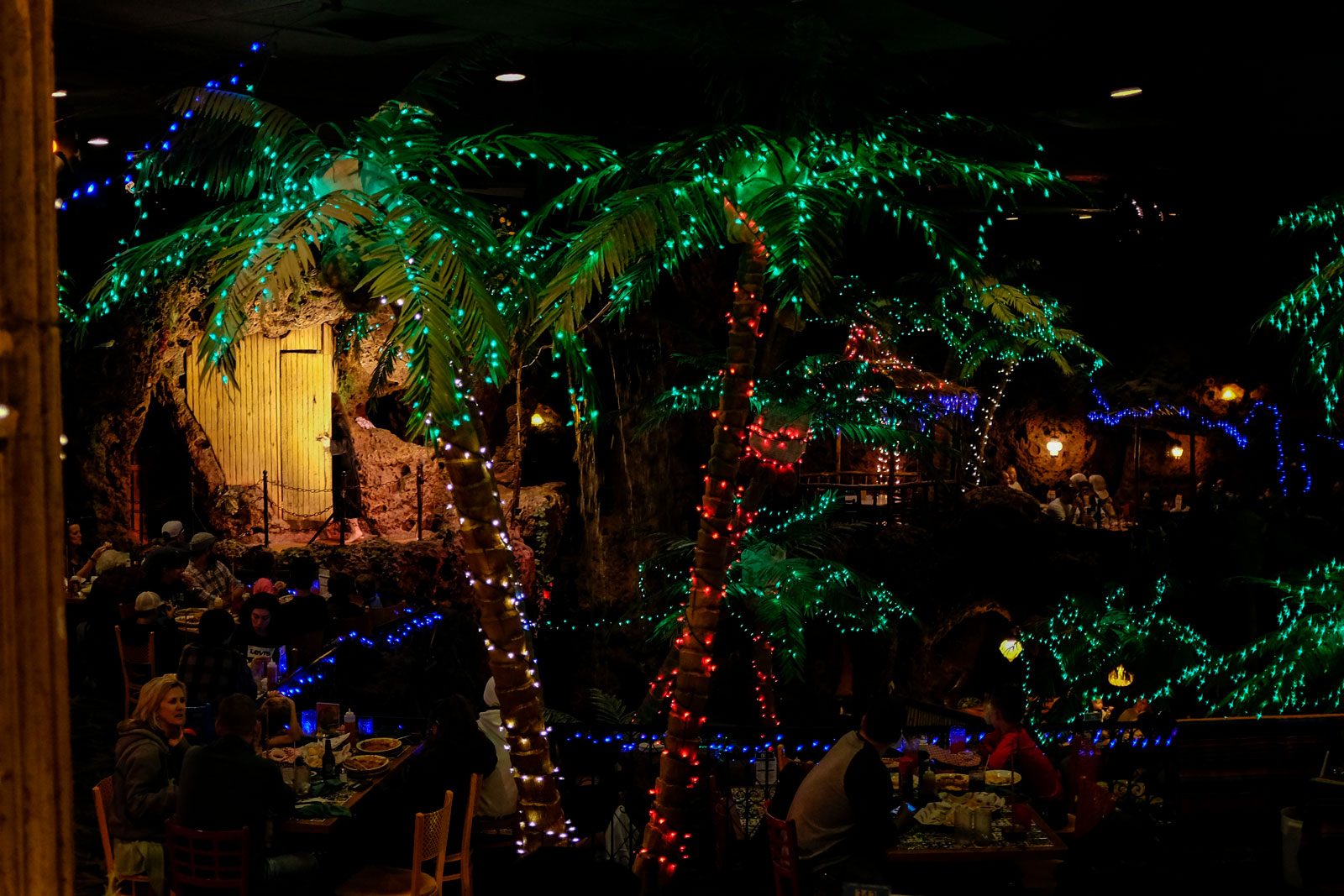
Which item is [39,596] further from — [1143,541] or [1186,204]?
[1143,541]

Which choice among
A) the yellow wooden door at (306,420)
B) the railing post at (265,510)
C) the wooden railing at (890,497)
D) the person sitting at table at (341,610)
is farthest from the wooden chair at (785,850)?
the yellow wooden door at (306,420)

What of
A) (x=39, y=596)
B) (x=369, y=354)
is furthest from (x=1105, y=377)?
(x=39, y=596)

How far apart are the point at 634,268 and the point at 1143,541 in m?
11.1

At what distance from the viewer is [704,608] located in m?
6.71

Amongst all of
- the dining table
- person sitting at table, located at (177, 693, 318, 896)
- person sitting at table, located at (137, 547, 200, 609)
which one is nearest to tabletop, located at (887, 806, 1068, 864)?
the dining table

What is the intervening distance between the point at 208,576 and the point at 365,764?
5.72 metres

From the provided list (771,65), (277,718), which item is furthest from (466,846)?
(771,65)

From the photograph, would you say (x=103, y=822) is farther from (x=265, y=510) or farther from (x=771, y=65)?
(x=265, y=510)

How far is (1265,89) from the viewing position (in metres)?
9.45

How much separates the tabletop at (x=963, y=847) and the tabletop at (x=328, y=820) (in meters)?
2.74

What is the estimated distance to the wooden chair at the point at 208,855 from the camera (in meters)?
5.36

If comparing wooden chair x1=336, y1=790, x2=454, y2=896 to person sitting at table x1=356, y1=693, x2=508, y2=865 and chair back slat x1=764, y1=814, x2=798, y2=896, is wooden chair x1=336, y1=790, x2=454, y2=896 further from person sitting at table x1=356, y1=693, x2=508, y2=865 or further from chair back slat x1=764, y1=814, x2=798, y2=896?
chair back slat x1=764, y1=814, x2=798, y2=896

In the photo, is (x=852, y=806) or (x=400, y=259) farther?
(x=852, y=806)

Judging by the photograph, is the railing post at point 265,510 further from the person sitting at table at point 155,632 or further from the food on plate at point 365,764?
the food on plate at point 365,764
